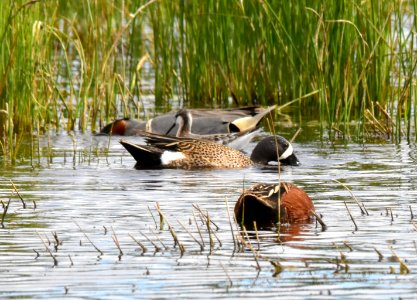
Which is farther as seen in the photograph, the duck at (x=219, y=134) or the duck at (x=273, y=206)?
the duck at (x=219, y=134)

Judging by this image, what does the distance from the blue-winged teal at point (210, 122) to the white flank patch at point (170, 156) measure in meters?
1.81

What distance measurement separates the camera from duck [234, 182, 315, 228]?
745 centimetres

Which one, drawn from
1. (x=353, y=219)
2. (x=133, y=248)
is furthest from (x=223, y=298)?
(x=353, y=219)

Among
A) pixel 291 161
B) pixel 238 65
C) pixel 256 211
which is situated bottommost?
pixel 291 161

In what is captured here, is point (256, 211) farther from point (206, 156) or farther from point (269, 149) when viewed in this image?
point (269, 149)

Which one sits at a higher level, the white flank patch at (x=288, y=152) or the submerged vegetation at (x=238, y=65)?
the submerged vegetation at (x=238, y=65)

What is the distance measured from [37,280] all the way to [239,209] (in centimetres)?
199

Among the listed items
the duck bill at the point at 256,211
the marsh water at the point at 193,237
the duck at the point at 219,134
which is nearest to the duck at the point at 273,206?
the duck bill at the point at 256,211

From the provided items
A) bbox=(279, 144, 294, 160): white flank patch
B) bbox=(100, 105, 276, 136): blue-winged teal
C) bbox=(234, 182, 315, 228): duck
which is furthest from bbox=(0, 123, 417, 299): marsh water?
bbox=(100, 105, 276, 136): blue-winged teal

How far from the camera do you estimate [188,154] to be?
11.3 m

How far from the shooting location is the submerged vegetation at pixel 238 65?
37.7 ft

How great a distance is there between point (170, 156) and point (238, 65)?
11.3 feet

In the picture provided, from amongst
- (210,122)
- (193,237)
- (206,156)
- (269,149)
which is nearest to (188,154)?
Result: (206,156)

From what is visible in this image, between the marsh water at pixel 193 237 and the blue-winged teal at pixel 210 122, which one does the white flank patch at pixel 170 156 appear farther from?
the blue-winged teal at pixel 210 122
